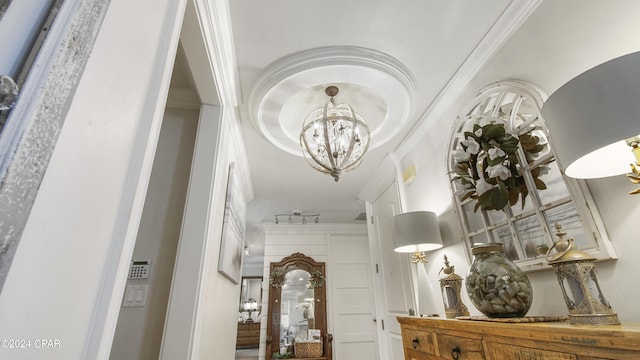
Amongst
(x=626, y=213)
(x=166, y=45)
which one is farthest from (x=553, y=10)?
(x=166, y=45)

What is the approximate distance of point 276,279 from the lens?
4.82 meters

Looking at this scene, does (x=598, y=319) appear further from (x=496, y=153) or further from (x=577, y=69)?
(x=577, y=69)

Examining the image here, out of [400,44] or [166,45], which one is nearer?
[166,45]

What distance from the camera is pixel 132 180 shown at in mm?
680

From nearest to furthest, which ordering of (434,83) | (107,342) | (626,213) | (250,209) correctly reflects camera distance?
1. (107,342)
2. (626,213)
3. (434,83)
4. (250,209)

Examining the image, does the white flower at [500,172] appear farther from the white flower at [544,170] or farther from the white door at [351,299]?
the white door at [351,299]

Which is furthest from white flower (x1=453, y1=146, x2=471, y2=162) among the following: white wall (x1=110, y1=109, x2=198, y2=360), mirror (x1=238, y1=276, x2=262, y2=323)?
mirror (x1=238, y1=276, x2=262, y2=323)

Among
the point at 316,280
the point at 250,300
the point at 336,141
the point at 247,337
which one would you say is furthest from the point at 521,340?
the point at 250,300

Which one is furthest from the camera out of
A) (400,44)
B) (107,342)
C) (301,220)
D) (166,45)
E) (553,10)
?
(301,220)

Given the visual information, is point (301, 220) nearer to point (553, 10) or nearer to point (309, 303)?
point (309, 303)

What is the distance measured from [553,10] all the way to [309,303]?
15.2 ft

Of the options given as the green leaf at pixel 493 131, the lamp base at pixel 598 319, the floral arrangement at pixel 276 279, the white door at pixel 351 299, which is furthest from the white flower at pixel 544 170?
the floral arrangement at pixel 276 279

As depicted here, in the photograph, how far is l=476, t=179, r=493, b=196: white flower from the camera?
153cm

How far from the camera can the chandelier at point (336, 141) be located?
1.95 metres
